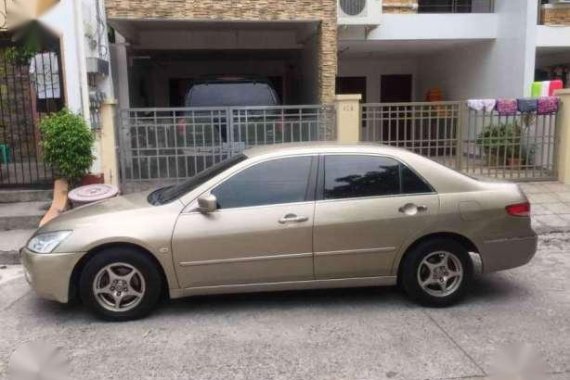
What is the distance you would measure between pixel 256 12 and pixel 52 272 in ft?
23.3

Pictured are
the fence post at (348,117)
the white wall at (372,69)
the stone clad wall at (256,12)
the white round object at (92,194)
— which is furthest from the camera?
the white wall at (372,69)

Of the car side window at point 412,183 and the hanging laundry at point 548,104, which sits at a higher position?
the hanging laundry at point 548,104

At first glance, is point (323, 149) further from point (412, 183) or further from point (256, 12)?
point (256, 12)

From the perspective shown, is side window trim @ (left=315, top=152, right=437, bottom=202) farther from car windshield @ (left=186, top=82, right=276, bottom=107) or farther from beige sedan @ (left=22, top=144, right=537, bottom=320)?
car windshield @ (left=186, top=82, right=276, bottom=107)

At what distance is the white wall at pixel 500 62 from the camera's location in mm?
12266

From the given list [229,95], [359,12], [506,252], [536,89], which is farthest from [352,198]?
[536,89]

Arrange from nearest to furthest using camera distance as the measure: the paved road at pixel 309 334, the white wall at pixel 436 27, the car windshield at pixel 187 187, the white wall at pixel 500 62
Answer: the paved road at pixel 309 334, the car windshield at pixel 187 187, the white wall at pixel 500 62, the white wall at pixel 436 27

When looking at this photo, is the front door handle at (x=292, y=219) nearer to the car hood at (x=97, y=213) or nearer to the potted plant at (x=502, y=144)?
the car hood at (x=97, y=213)

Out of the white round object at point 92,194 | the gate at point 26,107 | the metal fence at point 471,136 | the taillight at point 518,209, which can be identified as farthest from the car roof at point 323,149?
the gate at point 26,107

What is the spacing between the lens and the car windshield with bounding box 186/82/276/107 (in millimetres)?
9781

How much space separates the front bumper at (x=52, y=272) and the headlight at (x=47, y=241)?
0.05m

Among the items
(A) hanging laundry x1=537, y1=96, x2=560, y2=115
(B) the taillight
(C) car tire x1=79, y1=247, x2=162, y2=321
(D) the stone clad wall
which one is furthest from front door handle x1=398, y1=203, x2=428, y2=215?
(D) the stone clad wall

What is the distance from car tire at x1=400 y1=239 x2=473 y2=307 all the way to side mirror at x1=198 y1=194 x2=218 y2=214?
171 centimetres

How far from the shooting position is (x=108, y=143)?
8.95 metres
